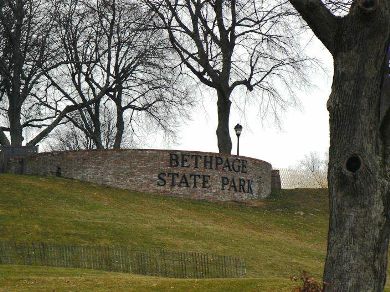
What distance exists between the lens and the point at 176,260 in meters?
22.7

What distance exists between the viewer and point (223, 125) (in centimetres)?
3984

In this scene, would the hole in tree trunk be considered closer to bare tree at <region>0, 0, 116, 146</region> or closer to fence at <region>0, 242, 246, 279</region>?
fence at <region>0, 242, 246, 279</region>

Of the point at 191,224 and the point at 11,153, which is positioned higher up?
the point at 11,153

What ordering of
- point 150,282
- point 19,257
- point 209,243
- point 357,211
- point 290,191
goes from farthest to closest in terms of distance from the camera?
point 290,191, point 209,243, point 19,257, point 150,282, point 357,211

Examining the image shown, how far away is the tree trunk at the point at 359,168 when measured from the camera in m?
11.8

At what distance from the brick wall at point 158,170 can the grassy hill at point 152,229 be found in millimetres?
972

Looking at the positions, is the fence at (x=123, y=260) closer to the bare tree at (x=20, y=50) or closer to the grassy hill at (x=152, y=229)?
the grassy hill at (x=152, y=229)

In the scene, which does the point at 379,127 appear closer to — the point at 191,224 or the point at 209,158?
the point at 191,224

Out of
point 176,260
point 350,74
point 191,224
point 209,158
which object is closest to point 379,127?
point 350,74

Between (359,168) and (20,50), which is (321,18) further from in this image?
(20,50)

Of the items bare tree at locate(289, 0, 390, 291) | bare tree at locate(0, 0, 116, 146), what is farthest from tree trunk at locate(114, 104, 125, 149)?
bare tree at locate(289, 0, 390, 291)

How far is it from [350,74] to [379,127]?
1040 mm

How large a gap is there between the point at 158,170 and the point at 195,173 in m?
1.82

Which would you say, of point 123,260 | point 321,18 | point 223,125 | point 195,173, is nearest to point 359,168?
point 321,18
